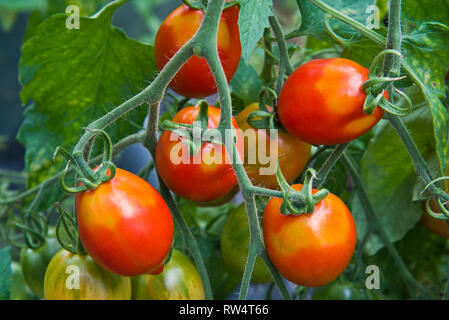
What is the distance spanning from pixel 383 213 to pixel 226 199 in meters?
0.19

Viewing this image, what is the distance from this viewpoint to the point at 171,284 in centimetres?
49

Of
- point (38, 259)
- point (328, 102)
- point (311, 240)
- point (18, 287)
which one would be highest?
point (328, 102)

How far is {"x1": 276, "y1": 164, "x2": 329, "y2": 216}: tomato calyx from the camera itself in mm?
380

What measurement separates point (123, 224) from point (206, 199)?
0.10 meters

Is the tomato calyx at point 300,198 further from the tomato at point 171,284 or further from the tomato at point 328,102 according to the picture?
the tomato at point 171,284

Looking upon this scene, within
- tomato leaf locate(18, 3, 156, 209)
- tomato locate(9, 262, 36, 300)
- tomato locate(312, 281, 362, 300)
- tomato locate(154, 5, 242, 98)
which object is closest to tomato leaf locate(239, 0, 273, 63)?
tomato locate(154, 5, 242, 98)

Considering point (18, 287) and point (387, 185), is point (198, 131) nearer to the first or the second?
point (387, 185)

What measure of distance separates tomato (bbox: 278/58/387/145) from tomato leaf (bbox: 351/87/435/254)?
0.18m

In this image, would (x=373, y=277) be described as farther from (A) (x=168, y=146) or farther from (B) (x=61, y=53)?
(B) (x=61, y=53)

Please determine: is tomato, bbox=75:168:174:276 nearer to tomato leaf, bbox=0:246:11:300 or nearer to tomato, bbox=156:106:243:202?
tomato, bbox=156:106:243:202

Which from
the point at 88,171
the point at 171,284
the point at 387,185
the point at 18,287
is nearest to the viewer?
the point at 88,171

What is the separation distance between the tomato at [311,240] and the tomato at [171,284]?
4.5 inches

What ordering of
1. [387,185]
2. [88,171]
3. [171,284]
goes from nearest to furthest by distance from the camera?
[88,171], [171,284], [387,185]

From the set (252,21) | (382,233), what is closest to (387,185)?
(382,233)
